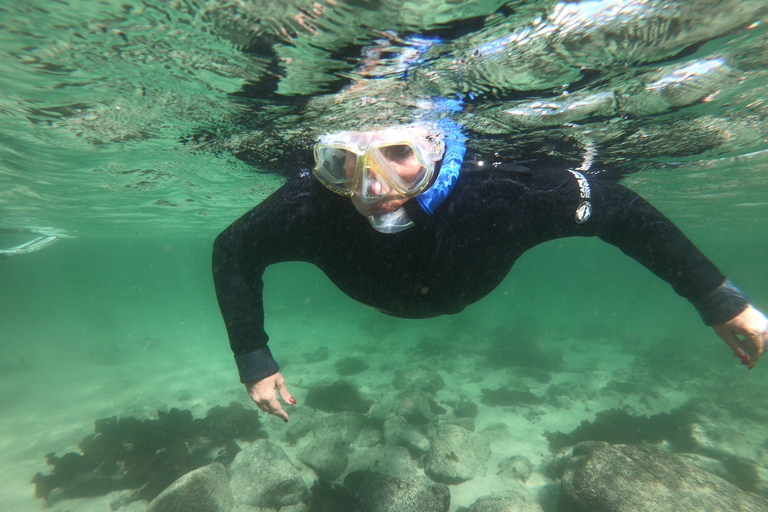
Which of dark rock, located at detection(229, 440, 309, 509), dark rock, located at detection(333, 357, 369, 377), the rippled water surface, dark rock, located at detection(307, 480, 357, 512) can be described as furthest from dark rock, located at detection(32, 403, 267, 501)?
the rippled water surface

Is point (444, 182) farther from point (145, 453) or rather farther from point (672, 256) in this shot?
point (145, 453)

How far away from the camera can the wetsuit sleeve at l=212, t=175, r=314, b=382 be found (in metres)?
2.80

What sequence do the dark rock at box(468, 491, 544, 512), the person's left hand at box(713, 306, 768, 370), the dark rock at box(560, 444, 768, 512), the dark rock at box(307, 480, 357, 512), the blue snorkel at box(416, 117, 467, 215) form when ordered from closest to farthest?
the person's left hand at box(713, 306, 768, 370)
the blue snorkel at box(416, 117, 467, 215)
the dark rock at box(560, 444, 768, 512)
the dark rock at box(468, 491, 544, 512)
the dark rock at box(307, 480, 357, 512)

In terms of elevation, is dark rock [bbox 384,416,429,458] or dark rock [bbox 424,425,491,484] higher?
dark rock [bbox 424,425,491,484]

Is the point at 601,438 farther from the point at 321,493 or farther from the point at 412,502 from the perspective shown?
the point at 321,493

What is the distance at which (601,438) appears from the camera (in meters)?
9.56

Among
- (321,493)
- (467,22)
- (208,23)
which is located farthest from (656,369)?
(208,23)

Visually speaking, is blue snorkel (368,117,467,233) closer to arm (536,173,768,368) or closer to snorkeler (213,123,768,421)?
snorkeler (213,123,768,421)

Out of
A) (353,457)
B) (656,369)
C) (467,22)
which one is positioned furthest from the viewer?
(656,369)

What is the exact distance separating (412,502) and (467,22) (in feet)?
24.7

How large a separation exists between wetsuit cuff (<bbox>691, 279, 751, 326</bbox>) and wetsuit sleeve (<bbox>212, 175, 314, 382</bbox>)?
353cm

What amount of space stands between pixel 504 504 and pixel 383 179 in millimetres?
6680

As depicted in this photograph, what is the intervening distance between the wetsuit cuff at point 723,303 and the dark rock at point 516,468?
7.16m

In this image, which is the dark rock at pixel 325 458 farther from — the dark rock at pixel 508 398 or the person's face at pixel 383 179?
the person's face at pixel 383 179
